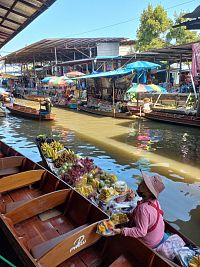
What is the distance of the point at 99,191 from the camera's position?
18.0ft

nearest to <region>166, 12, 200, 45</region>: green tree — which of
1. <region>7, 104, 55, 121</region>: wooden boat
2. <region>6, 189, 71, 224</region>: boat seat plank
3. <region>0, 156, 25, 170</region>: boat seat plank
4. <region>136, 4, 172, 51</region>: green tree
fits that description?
<region>136, 4, 172, 51</region>: green tree

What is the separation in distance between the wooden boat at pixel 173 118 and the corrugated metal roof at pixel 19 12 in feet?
33.8

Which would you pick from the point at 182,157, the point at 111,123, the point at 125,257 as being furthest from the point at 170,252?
the point at 111,123

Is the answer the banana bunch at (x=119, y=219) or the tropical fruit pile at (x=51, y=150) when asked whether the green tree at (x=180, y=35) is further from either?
the banana bunch at (x=119, y=219)

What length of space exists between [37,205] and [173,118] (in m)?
13.4

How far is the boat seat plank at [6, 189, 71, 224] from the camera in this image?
4230 millimetres

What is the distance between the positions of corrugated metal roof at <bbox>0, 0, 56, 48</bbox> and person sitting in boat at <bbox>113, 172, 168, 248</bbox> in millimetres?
5494

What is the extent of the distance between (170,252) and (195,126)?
13.0m

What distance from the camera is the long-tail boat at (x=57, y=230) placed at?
318 cm

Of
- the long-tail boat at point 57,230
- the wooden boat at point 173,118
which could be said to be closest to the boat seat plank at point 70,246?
the long-tail boat at point 57,230

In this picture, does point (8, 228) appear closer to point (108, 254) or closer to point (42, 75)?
point (108, 254)

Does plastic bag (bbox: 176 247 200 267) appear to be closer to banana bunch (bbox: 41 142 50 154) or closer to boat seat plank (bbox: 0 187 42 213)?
boat seat plank (bbox: 0 187 42 213)

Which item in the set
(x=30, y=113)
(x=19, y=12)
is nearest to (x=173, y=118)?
(x=30, y=113)

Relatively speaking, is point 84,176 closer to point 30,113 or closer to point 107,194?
point 107,194
